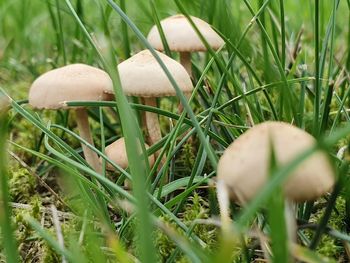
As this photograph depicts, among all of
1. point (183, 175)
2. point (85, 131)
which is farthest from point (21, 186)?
point (183, 175)

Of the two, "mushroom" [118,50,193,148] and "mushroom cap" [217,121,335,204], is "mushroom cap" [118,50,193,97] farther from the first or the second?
"mushroom cap" [217,121,335,204]

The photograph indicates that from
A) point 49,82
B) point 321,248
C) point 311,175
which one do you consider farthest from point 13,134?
point 311,175

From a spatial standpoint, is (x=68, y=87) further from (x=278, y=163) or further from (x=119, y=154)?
(x=278, y=163)

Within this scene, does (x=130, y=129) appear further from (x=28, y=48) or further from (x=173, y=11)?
(x=28, y=48)

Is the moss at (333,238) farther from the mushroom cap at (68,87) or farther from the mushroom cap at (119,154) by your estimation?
the mushroom cap at (68,87)

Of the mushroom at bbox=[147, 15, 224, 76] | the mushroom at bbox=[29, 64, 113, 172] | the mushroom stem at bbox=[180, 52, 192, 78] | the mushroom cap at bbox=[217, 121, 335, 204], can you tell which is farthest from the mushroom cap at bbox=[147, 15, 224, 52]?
the mushroom cap at bbox=[217, 121, 335, 204]

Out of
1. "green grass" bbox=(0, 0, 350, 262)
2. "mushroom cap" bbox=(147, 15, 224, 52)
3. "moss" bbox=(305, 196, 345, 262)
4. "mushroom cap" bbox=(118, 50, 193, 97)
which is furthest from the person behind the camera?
"mushroom cap" bbox=(147, 15, 224, 52)

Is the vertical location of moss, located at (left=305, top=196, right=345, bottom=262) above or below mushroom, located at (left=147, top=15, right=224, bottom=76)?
below
